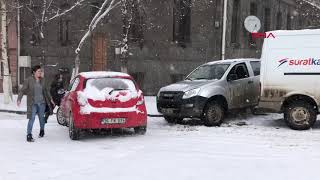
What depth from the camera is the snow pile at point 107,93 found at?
11234 mm

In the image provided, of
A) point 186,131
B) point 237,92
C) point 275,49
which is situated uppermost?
point 275,49

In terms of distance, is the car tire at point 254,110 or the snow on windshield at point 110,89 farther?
the car tire at point 254,110

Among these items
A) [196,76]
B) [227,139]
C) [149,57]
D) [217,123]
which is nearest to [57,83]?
[196,76]

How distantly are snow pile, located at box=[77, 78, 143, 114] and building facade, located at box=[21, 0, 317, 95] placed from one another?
11.1 m

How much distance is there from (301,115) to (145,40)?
12.3 m

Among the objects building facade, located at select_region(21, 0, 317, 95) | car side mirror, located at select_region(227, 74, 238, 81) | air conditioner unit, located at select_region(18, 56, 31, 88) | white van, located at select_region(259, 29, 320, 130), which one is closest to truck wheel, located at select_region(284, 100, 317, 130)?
white van, located at select_region(259, 29, 320, 130)

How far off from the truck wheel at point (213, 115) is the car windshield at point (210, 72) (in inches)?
39.3

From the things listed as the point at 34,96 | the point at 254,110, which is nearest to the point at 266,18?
the point at 254,110

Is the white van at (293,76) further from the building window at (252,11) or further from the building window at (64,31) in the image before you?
the building window at (252,11)

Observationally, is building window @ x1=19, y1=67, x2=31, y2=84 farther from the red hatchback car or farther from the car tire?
the red hatchback car

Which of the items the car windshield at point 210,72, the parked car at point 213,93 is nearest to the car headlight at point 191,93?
the parked car at point 213,93

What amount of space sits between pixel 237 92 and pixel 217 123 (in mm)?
1212

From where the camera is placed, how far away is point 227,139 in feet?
37.3

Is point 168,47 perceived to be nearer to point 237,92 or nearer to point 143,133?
point 237,92
